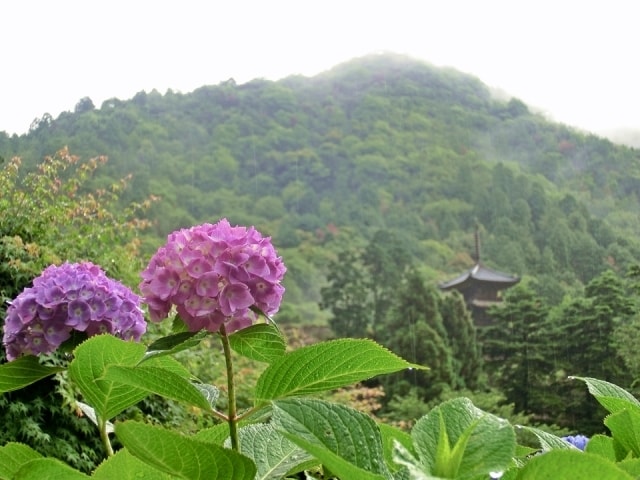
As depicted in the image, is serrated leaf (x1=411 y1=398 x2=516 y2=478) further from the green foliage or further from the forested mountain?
the forested mountain

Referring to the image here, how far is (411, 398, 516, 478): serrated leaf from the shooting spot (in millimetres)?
A: 267

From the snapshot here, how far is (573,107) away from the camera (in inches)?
1246

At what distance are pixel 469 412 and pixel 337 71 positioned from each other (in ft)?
117

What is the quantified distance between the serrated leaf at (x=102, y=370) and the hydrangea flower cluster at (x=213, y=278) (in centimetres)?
4

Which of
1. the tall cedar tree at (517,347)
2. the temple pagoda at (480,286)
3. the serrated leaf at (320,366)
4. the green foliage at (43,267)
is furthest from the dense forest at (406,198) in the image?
the serrated leaf at (320,366)

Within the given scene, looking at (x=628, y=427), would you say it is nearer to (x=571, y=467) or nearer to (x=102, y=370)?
(x=571, y=467)

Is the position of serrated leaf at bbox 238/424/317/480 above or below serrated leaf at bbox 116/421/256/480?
below

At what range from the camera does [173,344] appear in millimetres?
410

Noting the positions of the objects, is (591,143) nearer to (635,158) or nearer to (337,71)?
(635,158)

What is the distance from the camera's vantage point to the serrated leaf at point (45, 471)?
31 cm

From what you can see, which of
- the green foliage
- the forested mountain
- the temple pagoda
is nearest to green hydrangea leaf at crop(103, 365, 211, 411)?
the green foliage

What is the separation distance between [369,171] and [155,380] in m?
25.6

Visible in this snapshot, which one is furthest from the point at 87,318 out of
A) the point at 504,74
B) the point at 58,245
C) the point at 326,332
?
the point at 504,74

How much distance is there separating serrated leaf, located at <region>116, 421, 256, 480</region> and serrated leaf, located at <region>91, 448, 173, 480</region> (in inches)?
1.1
